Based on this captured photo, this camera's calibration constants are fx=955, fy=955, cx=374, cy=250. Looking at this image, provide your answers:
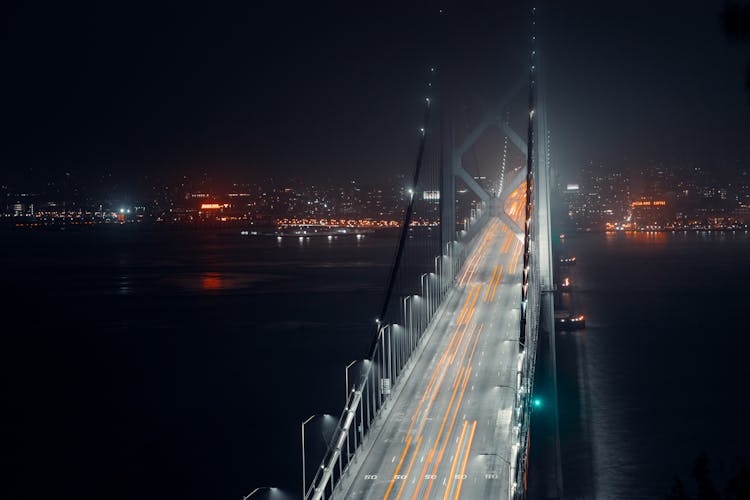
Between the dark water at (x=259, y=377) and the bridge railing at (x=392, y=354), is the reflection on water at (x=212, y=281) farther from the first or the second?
the bridge railing at (x=392, y=354)

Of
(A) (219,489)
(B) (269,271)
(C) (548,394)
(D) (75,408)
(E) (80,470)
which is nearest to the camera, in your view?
(A) (219,489)

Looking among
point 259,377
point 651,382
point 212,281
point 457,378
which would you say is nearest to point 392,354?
point 259,377

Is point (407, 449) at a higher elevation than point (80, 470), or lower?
higher

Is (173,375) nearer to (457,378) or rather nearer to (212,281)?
(457,378)

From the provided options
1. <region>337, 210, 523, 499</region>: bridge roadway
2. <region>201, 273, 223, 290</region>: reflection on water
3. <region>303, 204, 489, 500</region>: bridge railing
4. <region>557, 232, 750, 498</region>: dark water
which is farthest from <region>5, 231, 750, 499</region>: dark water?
<region>337, 210, 523, 499</region>: bridge roadway

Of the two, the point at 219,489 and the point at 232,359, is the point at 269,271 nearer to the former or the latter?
the point at 232,359

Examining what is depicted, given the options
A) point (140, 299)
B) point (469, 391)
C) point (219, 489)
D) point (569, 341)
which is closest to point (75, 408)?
point (219, 489)

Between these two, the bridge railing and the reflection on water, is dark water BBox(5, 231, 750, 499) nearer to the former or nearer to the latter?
the reflection on water
